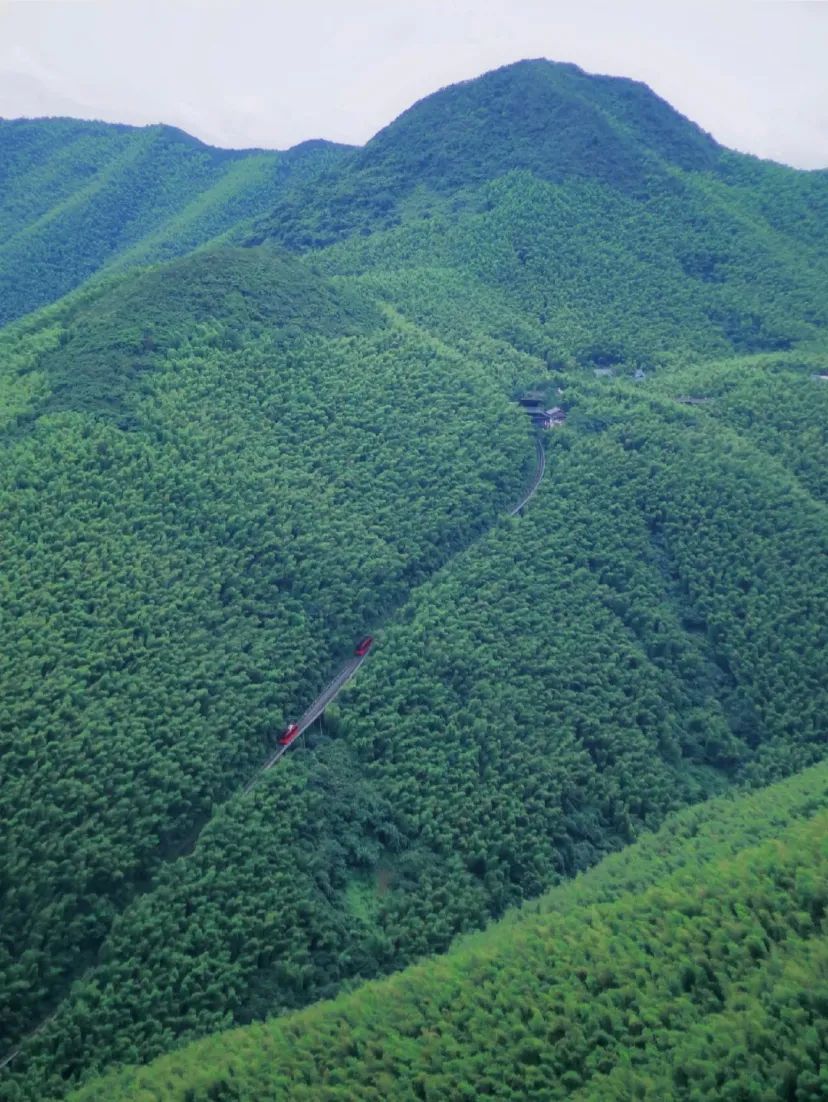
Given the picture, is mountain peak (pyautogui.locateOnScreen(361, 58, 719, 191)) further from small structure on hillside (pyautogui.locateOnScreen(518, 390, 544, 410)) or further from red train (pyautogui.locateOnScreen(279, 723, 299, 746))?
red train (pyautogui.locateOnScreen(279, 723, 299, 746))

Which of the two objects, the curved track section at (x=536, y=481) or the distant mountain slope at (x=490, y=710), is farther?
the curved track section at (x=536, y=481)

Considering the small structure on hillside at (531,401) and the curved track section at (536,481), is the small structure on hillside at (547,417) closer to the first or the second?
the small structure on hillside at (531,401)

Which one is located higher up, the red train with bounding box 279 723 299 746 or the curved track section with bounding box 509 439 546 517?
the curved track section with bounding box 509 439 546 517

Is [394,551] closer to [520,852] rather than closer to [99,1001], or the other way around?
[520,852]

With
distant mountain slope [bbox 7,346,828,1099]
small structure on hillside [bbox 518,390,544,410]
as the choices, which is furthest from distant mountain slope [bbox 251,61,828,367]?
distant mountain slope [bbox 7,346,828,1099]

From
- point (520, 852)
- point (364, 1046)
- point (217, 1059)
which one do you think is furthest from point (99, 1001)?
point (520, 852)

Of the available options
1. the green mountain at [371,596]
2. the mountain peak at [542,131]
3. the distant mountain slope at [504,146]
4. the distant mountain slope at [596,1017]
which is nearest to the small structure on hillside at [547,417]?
the green mountain at [371,596]
